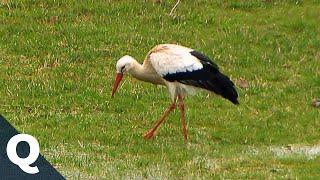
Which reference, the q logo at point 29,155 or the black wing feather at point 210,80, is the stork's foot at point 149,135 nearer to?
the black wing feather at point 210,80

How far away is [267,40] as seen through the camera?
1711 cm

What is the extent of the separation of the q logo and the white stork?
1.54 metres

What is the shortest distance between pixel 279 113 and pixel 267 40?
4.19 meters

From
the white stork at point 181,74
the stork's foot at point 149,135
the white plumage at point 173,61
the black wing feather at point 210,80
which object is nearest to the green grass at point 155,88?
the stork's foot at point 149,135

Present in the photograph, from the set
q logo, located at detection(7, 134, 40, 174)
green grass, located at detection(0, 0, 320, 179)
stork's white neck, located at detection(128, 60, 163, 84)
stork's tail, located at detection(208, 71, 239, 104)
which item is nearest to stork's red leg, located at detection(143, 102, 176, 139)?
green grass, located at detection(0, 0, 320, 179)

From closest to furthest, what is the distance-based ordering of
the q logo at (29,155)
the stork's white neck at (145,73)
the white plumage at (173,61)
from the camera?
1. the q logo at (29,155)
2. the white plumage at (173,61)
3. the stork's white neck at (145,73)

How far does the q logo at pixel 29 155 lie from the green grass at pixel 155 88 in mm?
187

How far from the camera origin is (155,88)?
1417cm

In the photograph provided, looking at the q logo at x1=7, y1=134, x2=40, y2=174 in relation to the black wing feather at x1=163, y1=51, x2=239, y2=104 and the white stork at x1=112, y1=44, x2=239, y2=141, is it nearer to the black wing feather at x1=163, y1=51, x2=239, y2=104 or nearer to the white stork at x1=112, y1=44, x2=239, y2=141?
the white stork at x1=112, y1=44, x2=239, y2=141

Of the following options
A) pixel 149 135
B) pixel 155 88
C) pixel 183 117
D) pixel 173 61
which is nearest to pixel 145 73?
pixel 173 61

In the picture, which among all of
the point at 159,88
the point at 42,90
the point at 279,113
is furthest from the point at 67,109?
the point at 279,113

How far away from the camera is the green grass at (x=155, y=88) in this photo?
1063 cm

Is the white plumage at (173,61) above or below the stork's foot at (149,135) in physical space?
above

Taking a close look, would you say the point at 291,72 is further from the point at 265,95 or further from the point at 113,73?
the point at 113,73
